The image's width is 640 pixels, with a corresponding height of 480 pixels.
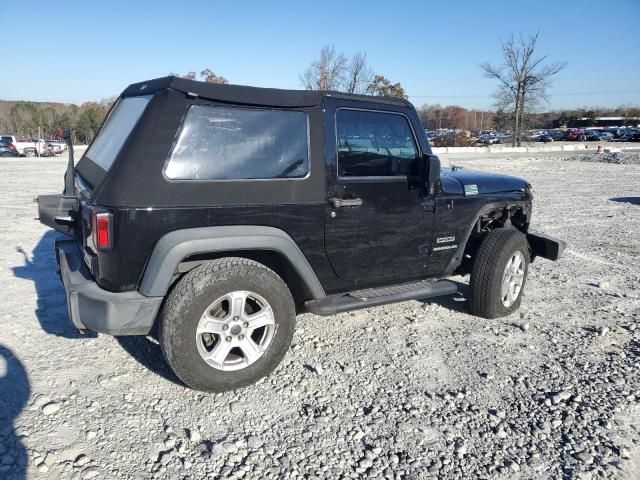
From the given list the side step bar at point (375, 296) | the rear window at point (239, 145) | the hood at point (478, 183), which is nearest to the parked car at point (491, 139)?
the hood at point (478, 183)

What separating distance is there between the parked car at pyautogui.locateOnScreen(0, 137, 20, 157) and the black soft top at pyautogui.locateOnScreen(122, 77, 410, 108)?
29744mm

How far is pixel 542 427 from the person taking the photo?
10.0 feet

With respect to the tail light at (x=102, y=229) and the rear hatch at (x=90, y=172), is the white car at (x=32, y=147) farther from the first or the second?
the tail light at (x=102, y=229)

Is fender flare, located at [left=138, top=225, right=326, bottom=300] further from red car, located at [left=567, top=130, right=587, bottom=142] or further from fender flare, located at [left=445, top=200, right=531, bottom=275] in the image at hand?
red car, located at [left=567, top=130, right=587, bottom=142]

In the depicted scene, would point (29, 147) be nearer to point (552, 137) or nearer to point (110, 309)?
point (110, 309)

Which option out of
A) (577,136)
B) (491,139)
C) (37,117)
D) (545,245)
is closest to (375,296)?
(545,245)

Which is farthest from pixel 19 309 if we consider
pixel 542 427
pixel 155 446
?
pixel 542 427

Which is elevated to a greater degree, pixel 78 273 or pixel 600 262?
pixel 78 273

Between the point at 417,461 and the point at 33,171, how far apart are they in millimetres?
19291

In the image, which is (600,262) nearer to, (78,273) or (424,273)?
(424,273)

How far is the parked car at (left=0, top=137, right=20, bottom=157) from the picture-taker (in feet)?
93.0

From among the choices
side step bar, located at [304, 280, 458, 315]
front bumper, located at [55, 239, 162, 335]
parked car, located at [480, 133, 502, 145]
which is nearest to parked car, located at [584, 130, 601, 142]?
parked car, located at [480, 133, 502, 145]

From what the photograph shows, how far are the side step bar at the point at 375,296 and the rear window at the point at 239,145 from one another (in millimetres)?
967

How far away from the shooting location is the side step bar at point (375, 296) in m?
3.69
